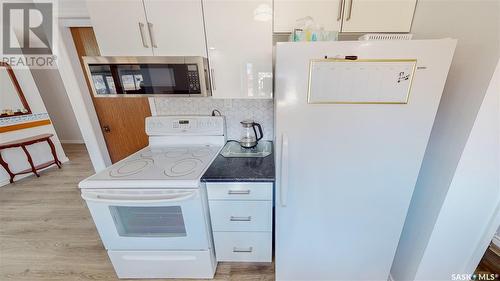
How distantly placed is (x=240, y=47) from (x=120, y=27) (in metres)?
0.83

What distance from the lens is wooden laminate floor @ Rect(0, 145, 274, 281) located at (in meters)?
1.52

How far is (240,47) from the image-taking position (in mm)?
1248

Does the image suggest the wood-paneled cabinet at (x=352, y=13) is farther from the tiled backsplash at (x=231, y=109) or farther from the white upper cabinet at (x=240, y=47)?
the tiled backsplash at (x=231, y=109)

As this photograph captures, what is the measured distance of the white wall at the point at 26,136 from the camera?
2873 millimetres

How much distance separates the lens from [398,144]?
936mm

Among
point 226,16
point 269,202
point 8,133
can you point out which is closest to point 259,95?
point 226,16

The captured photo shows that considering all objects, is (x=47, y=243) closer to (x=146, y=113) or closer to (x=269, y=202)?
(x=146, y=113)

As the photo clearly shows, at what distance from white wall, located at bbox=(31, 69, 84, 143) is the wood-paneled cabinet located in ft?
17.2

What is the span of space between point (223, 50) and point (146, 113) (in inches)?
49.6

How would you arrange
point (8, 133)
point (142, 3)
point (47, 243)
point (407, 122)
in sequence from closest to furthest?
point (407, 122) < point (142, 3) < point (47, 243) < point (8, 133)

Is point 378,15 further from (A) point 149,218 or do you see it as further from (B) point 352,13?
(A) point 149,218

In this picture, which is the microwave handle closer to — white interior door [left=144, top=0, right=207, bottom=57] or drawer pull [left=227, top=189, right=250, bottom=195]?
drawer pull [left=227, top=189, right=250, bottom=195]

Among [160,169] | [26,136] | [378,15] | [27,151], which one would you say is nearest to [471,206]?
[378,15]

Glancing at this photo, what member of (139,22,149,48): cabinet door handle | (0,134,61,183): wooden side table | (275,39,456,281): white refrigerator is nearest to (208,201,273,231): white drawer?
(275,39,456,281): white refrigerator
